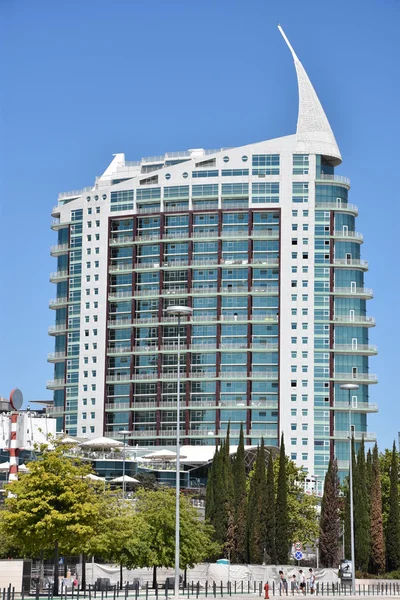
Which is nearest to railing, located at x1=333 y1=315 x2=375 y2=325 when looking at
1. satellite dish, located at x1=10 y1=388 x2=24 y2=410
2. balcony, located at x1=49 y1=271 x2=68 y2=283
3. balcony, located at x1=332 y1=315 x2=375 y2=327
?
balcony, located at x1=332 y1=315 x2=375 y2=327

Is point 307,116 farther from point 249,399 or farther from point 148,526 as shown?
point 148,526

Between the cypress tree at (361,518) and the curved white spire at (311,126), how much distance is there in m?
68.5

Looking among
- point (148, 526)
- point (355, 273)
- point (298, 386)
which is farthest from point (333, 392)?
point (148, 526)

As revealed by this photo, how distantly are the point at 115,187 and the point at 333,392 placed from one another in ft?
138

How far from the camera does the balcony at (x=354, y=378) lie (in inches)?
6713

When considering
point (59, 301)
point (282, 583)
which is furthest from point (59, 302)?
point (282, 583)

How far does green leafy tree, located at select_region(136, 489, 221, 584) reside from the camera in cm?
8188

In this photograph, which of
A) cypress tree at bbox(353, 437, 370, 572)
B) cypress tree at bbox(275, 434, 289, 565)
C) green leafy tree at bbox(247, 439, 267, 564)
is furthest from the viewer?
cypress tree at bbox(275, 434, 289, 565)

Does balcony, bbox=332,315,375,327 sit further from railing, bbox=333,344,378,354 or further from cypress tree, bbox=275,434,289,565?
cypress tree, bbox=275,434,289,565

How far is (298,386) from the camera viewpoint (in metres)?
170

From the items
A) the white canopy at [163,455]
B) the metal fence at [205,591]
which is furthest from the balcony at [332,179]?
the metal fence at [205,591]

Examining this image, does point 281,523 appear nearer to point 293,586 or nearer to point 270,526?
point 270,526

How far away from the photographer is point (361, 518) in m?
114

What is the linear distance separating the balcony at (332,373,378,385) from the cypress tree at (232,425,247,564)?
51.2 meters
